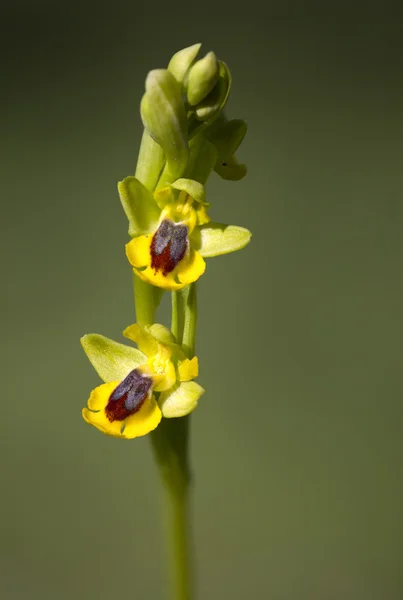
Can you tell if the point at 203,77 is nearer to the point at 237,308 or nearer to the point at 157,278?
the point at 157,278

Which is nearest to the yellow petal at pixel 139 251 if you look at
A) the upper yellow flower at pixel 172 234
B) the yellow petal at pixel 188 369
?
the upper yellow flower at pixel 172 234

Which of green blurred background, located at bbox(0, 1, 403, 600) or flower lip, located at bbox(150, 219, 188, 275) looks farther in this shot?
green blurred background, located at bbox(0, 1, 403, 600)

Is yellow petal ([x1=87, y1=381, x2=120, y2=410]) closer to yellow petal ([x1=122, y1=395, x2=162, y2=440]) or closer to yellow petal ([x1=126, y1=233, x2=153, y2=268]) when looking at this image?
yellow petal ([x1=122, y1=395, x2=162, y2=440])

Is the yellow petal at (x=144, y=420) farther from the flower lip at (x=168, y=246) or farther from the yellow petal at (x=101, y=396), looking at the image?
the flower lip at (x=168, y=246)

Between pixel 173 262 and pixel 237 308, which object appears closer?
pixel 173 262

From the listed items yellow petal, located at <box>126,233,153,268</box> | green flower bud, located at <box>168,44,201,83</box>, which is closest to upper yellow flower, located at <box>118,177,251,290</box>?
yellow petal, located at <box>126,233,153,268</box>

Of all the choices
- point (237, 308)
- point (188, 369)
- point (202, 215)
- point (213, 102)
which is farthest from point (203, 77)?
point (237, 308)
